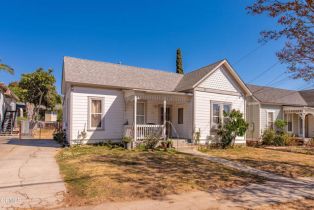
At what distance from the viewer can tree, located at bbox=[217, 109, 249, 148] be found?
15.0m

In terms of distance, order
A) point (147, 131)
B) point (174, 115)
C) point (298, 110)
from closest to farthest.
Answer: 1. point (147, 131)
2. point (174, 115)
3. point (298, 110)

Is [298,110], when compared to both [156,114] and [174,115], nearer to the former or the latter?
[174,115]

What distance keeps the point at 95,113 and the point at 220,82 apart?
8711 millimetres

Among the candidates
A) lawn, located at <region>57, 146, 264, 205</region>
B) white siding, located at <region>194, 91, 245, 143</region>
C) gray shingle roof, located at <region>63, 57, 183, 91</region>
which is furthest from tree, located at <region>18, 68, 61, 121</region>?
lawn, located at <region>57, 146, 264, 205</region>

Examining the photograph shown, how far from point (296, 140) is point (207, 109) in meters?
9.14

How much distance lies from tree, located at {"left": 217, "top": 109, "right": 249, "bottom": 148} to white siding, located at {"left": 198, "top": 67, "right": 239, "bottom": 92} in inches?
78.0

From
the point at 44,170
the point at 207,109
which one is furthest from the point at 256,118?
the point at 44,170

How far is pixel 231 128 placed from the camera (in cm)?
1498

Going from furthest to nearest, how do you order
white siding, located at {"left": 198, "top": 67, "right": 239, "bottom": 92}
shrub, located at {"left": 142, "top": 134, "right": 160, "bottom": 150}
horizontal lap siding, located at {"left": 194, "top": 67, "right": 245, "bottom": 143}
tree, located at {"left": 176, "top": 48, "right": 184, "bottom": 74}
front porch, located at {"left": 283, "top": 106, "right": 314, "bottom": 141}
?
tree, located at {"left": 176, "top": 48, "right": 184, "bottom": 74}
front porch, located at {"left": 283, "top": 106, "right": 314, "bottom": 141}
white siding, located at {"left": 198, "top": 67, "right": 239, "bottom": 92}
horizontal lap siding, located at {"left": 194, "top": 67, "right": 245, "bottom": 143}
shrub, located at {"left": 142, "top": 134, "right": 160, "bottom": 150}

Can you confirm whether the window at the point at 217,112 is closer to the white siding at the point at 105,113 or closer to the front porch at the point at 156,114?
the front porch at the point at 156,114

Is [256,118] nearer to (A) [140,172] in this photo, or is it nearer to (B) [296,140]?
(B) [296,140]

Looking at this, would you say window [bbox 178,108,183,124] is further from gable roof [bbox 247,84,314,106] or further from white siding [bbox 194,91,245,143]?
gable roof [bbox 247,84,314,106]

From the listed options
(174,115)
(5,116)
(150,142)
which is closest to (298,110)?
(174,115)

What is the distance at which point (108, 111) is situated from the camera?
46.5 ft
